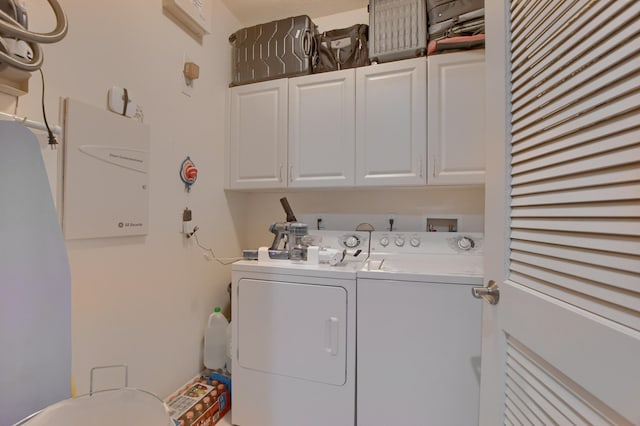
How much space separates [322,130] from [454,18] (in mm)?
1013

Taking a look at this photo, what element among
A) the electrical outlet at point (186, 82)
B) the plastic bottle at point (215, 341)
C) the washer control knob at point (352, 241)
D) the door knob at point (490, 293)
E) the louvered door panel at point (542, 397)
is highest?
the electrical outlet at point (186, 82)

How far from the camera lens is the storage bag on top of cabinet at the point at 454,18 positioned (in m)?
1.67

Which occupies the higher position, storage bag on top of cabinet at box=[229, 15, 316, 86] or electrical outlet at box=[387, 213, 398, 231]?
storage bag on top of cabinet at box=[229, 15, 316, 86]

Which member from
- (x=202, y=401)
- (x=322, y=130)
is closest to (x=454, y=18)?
(x=322, y=130)

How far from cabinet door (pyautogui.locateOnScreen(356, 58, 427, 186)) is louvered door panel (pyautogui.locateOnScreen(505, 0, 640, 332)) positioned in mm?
956

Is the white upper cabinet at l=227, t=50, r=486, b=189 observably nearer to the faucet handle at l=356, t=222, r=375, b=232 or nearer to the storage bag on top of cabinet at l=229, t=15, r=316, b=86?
the storage bag on top of cabinet at l=229, t=15, r=316, b=86

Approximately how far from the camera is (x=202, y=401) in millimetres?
1654

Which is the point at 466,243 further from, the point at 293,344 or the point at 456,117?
the point at 293,344

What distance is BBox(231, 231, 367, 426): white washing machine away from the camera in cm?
146

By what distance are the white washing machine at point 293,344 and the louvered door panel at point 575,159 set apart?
0.79 m

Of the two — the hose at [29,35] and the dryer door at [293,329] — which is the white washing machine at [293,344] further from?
the hose at [29,35]

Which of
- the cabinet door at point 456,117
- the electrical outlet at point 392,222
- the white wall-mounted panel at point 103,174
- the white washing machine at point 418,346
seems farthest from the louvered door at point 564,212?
the white wall-mounted panel at point 103,174

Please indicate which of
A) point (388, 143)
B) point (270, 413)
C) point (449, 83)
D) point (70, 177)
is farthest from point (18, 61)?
point (449, 83)

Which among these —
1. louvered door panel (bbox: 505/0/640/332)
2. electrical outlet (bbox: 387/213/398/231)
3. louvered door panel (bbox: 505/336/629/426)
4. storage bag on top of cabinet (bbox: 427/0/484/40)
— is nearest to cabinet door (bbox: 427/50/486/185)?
storage bag on top of cabinet (bbox: 427/0/484/40)
